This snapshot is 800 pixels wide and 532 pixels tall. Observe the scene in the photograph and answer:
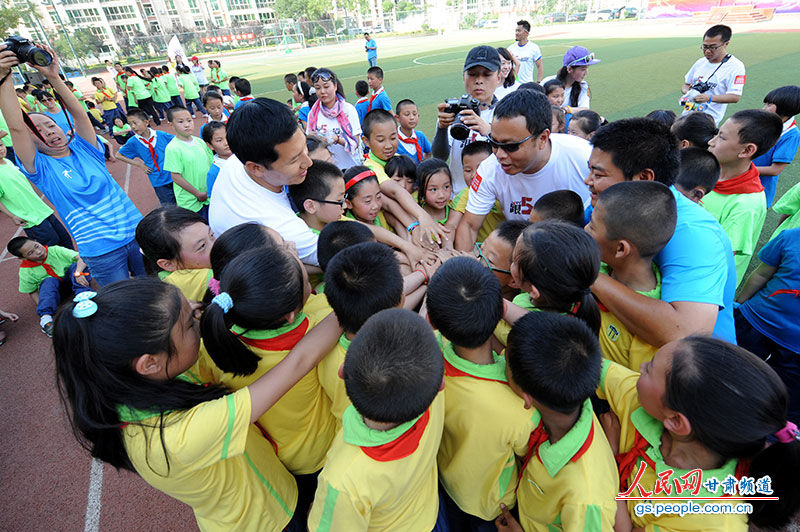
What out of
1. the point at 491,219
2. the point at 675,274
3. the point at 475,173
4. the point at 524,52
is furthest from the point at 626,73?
the point at 675,274

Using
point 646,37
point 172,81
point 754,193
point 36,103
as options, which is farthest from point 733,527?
point 646,37

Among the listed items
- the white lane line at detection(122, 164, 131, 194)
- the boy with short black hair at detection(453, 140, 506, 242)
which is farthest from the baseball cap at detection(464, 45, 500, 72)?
the white lane line at detection(122, 164, 131, 194)

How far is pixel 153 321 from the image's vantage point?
51.2 inches

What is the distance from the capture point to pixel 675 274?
1637 mm

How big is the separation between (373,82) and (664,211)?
8.44 meters

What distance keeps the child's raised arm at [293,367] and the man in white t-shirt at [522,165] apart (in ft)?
4.71

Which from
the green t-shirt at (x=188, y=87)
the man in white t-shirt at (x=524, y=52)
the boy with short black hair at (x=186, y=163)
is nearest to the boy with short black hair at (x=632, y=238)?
the boy with short black hair at (x=186, y=163)

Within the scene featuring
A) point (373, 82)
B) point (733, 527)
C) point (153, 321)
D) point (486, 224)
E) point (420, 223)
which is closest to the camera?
point (733, 527)

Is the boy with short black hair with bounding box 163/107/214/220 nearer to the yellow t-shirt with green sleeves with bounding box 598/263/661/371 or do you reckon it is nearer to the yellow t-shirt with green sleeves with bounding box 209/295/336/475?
the yellow t-shirt with green sleeves with bounding box 209/295/336/475

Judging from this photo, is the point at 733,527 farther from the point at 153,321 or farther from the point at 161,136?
the point at 161,136

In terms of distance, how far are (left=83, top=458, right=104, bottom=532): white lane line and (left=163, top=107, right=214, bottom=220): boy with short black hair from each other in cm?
298

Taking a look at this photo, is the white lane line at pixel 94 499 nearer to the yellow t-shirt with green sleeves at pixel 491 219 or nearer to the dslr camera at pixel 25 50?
the dslr camera at pixel 25 50

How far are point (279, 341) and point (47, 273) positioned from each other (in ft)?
16.2

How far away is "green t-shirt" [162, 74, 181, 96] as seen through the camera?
590 inches
